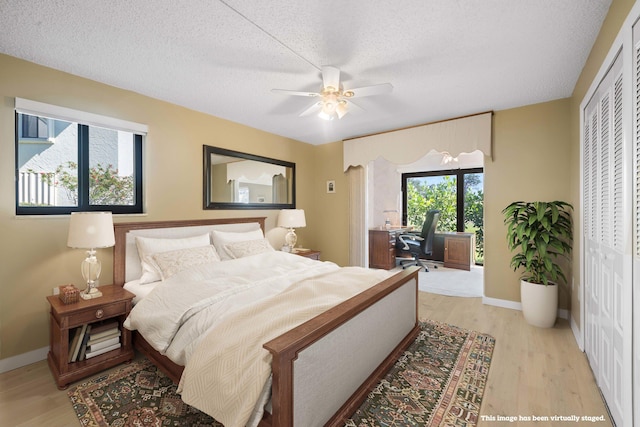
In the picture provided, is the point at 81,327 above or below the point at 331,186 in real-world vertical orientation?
below

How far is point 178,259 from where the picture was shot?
104 inches

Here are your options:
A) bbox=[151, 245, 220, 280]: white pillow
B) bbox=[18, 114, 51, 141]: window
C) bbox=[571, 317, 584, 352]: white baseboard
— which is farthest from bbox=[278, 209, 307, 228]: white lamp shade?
bbox=[571, 317, 584, 352]: white baseboard

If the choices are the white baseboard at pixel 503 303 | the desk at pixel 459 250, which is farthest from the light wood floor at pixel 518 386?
the desk at pixel 459 250

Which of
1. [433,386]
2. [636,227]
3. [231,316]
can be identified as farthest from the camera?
[433,386]

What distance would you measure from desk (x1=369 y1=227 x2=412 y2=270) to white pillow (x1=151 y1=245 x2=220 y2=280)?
360 cm

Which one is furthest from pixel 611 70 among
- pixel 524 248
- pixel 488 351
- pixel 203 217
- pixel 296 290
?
pixel 203 217

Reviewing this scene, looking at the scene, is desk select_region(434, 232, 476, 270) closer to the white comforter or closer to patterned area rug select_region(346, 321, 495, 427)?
patterned area rug select_region(346, 321, 495, 427)

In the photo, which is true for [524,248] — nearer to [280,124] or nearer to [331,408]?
[331,408]

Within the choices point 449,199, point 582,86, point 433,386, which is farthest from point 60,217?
point 449,199

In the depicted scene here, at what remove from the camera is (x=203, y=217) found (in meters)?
3.54

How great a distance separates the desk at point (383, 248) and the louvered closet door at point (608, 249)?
3.32 m

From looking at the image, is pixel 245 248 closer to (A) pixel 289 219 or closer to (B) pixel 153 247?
(B) pixel 153 247

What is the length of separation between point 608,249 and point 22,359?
441cm

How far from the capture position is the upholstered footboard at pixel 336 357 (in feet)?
4.13
